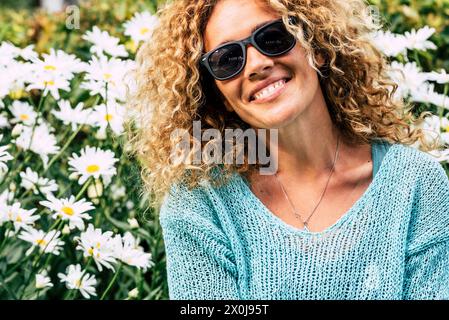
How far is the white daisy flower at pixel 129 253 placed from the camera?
224 cm

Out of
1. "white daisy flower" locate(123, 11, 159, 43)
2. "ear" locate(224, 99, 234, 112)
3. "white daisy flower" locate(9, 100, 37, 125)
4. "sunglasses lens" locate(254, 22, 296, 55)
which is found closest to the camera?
"sunglasses lens" locate(254, 22, 296, 55)

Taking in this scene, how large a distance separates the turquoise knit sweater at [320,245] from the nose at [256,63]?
293 mm

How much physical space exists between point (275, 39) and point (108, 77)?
72 centimetres

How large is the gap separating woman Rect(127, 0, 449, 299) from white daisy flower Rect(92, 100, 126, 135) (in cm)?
32

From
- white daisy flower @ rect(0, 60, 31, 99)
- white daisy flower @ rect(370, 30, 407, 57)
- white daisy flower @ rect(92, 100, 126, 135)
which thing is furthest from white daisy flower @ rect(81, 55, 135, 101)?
white daisy flower @ rect(370, 30, 407, 57)

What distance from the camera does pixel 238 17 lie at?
1.97 m

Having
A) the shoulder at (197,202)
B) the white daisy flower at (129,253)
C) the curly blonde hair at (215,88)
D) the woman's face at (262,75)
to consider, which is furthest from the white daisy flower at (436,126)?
the white daisy flower at (129,253)

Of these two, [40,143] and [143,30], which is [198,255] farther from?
[143,30]

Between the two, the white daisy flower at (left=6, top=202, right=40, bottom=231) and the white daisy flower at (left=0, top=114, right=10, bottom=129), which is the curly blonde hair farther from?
the white daisy flower at (left=0, top=114, right=10, bottom=129)

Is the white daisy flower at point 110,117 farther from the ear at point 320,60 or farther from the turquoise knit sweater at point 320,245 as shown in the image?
the ear at point 320,60

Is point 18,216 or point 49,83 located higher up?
point 49,83

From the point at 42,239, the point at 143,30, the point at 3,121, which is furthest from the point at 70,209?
the point at 143,30

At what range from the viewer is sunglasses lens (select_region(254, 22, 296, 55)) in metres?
1.94
